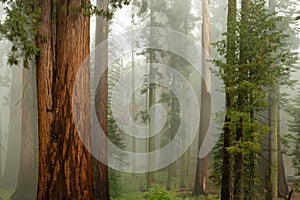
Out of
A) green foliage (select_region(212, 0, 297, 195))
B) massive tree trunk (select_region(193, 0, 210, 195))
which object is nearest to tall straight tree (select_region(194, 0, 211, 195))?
massive tree trunk (select_region(193, 0, 210, 195))

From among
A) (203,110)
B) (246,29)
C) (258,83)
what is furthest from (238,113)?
(203,110)

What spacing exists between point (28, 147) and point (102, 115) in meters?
6.45

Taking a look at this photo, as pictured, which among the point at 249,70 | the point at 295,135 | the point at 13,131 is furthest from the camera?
the point at 13,131

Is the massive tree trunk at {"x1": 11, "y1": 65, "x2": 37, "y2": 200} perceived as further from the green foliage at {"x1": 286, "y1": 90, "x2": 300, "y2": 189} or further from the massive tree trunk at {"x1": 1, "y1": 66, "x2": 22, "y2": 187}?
the green foliage at {"x1": 286, "y1": 90, "x2": 300, "y2": 189}

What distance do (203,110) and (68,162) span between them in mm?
11236

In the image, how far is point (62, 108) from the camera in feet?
20.3

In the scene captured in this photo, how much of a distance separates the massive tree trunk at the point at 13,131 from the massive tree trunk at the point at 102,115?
42.4 ft

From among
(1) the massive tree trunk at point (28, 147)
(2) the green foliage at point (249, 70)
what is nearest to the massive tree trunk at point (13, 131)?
(1) the massive tree trunk at point (28, 147)

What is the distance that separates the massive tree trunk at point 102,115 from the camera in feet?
33.9

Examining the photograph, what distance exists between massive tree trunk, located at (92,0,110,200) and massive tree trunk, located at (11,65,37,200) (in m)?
5.16

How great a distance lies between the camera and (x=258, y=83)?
8.41m

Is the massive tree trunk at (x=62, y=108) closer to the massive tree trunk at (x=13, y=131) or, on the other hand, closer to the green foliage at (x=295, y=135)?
the green foliage at (x=295, y=135)

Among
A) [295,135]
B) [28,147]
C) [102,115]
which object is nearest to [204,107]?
[295,135]

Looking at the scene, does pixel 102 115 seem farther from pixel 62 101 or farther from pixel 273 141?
pixel 273 141
